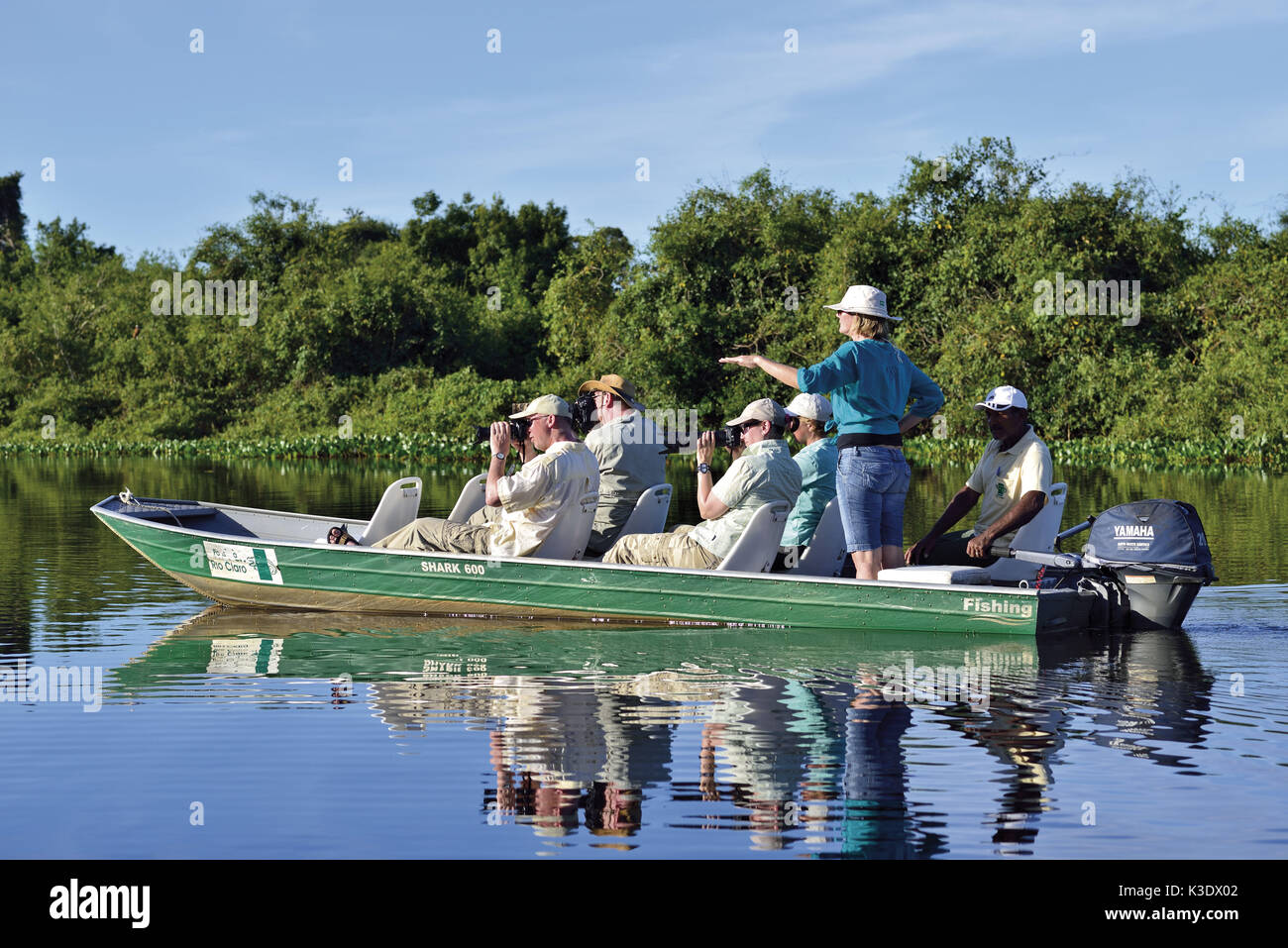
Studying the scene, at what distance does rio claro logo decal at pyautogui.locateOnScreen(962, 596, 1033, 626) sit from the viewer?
8.16 m

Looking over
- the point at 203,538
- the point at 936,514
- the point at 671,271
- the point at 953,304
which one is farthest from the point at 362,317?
the point at 203,538

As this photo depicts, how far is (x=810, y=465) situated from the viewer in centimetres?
903

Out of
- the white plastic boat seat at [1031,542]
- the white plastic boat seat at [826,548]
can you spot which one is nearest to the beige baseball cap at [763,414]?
the white plastic boat seat at [826,548]

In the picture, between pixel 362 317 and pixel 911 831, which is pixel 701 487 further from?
pixel 362 317

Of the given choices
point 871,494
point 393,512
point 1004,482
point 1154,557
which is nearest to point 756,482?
point 871,494

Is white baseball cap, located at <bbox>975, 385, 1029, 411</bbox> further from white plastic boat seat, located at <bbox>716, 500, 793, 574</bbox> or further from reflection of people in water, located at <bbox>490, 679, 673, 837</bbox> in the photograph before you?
reflection of people in water, located at <bbox>490, 679, 673, 837</bbox>

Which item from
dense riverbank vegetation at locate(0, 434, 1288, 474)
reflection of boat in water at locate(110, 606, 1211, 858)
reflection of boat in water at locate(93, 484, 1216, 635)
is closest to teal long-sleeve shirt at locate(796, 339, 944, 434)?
reflection of boat in water at locate(93, 484, 1216, 635)

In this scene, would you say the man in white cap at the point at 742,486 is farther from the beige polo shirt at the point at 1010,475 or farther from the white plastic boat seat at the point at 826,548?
the beige polo shirt at the point at 1010,475

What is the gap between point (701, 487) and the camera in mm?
8609

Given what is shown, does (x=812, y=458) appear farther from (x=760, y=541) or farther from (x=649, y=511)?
(x=649, y=511)

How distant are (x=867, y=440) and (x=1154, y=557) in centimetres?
177

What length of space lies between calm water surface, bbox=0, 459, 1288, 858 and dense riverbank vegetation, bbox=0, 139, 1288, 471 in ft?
64.4

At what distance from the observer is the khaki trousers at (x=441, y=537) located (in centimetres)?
976

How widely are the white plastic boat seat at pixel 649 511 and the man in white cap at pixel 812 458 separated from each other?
1006 millimetres
